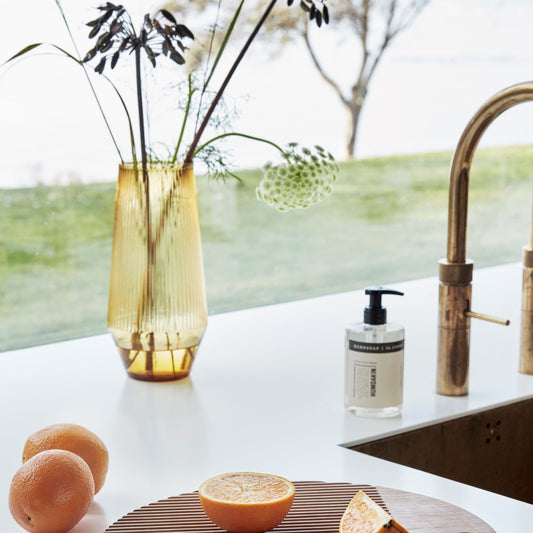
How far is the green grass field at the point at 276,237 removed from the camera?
2701 millimetres

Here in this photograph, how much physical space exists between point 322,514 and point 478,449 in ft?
1.17

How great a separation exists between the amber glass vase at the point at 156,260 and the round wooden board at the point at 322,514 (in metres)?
0.34

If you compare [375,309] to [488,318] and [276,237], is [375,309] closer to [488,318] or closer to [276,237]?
[488,318]

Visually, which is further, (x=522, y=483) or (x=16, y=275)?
(x=16, y=275)

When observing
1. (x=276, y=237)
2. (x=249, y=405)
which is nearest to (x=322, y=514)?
(x=249, y=405)

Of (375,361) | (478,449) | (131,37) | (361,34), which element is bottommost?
(478,449)

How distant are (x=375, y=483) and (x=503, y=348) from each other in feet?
1.79

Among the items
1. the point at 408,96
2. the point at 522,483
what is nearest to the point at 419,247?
the point at 408,96

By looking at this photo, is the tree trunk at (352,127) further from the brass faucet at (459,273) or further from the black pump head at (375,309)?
the black pump head at (375,309)

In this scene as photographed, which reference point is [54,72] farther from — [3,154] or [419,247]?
[419,247]

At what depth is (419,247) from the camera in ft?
11.6

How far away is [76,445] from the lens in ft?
2.57

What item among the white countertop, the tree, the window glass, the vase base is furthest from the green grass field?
the vase base

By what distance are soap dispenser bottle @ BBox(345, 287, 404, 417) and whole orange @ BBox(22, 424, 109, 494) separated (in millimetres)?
309
